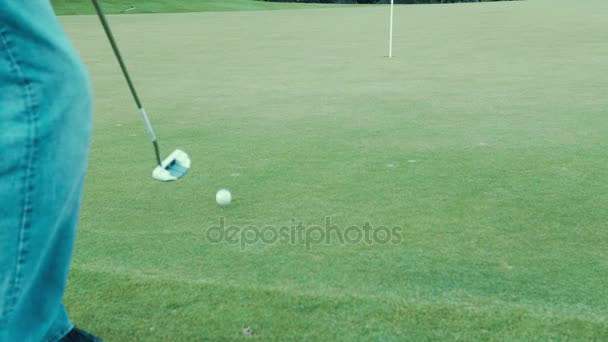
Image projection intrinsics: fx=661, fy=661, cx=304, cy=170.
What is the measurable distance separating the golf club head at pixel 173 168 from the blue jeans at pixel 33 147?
85 cm

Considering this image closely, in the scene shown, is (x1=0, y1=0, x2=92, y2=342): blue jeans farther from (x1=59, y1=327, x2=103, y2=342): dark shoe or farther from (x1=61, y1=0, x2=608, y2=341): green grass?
(x1=61, y1=0, x2=608, y2=341): green grass

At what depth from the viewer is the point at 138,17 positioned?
20.6 m

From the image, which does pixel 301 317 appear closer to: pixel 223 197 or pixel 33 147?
pixel 33 147

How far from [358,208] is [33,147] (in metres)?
2.01

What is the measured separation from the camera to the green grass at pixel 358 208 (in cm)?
203

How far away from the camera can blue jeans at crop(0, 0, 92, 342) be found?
120 centimetres

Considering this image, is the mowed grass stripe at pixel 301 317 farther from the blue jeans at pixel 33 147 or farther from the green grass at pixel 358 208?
the blue jeans at pixel 33 147

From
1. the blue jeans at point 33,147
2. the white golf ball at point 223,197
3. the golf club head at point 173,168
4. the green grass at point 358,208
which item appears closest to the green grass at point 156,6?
the green grass at point 358,208

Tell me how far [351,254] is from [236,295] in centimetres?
56

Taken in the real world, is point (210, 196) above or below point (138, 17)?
above

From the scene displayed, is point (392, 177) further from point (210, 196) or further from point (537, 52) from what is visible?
point (537, 52)

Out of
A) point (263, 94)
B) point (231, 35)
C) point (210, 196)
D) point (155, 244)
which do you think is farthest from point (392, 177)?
point (231, 35)

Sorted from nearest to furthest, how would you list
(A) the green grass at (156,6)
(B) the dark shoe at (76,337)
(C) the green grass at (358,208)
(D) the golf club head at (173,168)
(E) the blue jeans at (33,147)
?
1. (E) the blue jeans at (33,147)
2. (B) the dark shoe at (76,337)
3. (C) the green grass at (358,208)
4. (D) the golf club head at (173,168)
5. (A) the green grass at (156,6)

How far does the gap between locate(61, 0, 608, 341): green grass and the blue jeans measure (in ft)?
2.28
